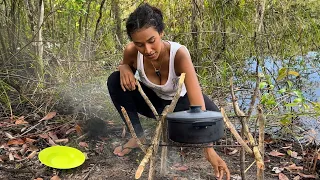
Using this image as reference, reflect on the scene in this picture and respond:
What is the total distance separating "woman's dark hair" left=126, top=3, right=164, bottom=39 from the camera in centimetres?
192

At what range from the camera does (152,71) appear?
2250 mm

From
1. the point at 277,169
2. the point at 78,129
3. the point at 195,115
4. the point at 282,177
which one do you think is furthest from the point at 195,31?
the point at 195,115

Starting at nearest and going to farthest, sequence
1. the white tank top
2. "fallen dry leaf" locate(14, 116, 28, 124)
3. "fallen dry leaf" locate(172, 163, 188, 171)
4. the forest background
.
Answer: the white tank top
"fallen dry leaf" locate(172, 163, 188, 171)
"fallen dry leaf" locate(14, 116, 28, 124)
the forest background

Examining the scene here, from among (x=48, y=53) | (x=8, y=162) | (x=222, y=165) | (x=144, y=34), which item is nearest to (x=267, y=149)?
(x=222, y=165)

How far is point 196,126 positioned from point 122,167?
137 cm

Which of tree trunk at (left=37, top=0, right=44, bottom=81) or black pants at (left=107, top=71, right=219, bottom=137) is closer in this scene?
black pants at (left=107, top=71, right=219, bottom=137)

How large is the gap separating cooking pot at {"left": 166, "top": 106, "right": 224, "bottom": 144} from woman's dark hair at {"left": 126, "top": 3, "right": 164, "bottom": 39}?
0.80m

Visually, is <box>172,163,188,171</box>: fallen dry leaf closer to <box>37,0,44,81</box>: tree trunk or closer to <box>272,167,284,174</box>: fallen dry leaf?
<box>272,167,284,174</box>: fallen dry leaf

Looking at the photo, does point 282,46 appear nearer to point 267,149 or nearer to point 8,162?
point 267,149

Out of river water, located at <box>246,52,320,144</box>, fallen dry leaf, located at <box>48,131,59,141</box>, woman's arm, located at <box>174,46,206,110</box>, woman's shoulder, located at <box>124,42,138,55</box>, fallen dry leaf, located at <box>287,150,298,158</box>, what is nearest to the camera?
woman's arm, located at <box>174,46,206,110</box>

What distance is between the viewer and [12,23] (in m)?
3.39

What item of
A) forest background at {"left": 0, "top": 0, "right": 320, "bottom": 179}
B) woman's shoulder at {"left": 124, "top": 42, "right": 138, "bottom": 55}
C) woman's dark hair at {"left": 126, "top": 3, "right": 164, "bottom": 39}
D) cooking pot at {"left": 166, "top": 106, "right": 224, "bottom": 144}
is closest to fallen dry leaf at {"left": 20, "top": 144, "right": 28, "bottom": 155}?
forest background at {"left": 0, "top": 0, "right": 320, "bottom": 179}

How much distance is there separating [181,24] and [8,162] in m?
2.46

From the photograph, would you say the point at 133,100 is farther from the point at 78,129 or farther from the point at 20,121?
the point at 20,121
